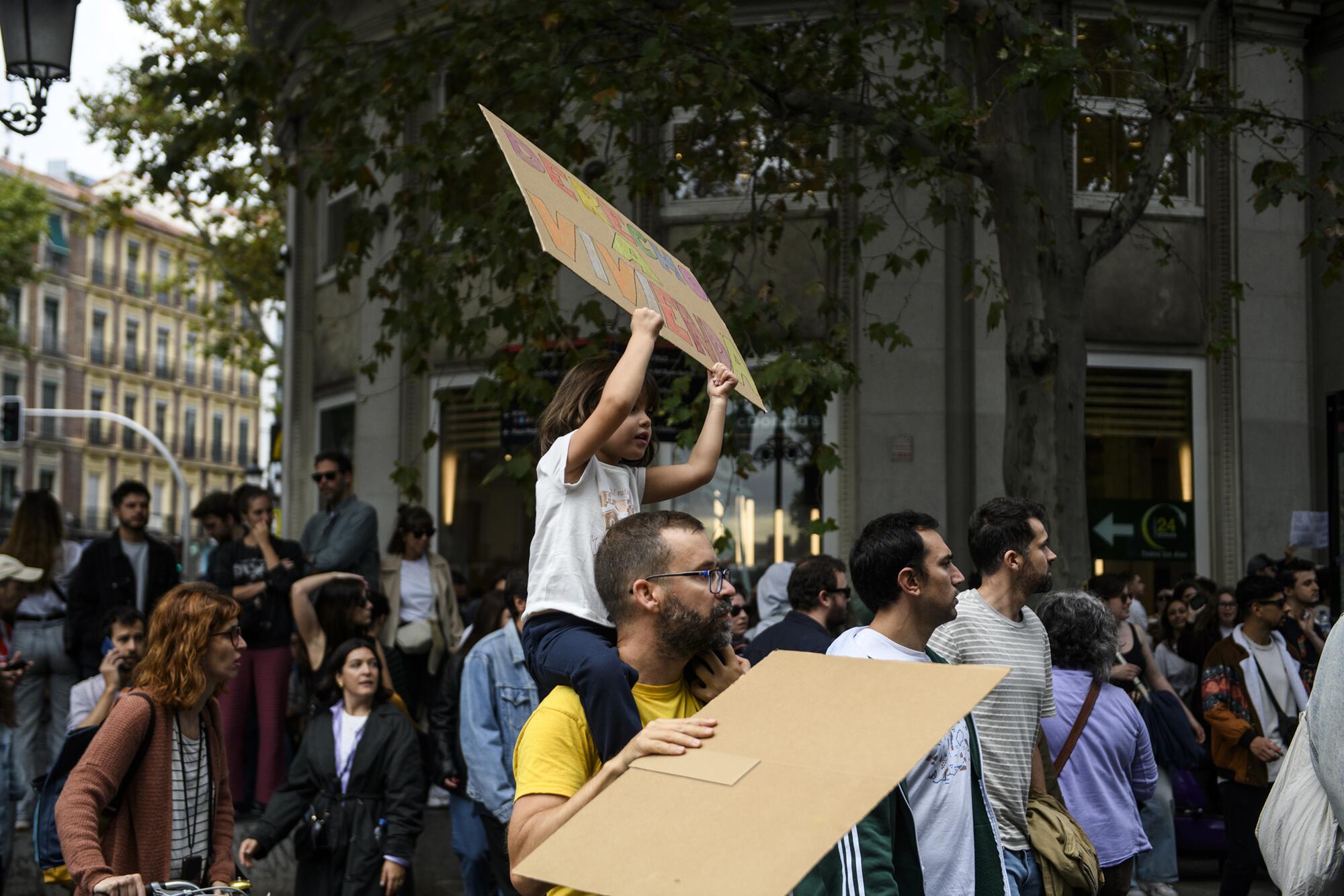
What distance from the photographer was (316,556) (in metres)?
10.1

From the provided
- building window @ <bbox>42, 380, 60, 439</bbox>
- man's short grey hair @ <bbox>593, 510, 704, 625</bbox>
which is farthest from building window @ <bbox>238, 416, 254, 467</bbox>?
man's short grey hair @ <bbox>593, 510, 704, 625</bbox>

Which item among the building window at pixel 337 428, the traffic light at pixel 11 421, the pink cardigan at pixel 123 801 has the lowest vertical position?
the pink cardigan at pixel 123 801

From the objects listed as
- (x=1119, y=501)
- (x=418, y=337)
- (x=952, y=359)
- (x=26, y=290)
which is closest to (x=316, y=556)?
(x=418, y=337)

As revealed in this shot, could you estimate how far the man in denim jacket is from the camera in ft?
24.7

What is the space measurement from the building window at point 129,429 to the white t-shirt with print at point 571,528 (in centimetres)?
8503

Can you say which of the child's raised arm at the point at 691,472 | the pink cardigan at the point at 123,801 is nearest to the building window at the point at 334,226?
the pink cardigan at the point at 123,801

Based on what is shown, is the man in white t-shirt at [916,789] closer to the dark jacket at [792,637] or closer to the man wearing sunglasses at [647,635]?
the man wearing sunglasses at [647,635]

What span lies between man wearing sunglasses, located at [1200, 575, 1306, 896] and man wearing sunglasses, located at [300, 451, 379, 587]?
548cm

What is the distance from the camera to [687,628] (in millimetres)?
3361

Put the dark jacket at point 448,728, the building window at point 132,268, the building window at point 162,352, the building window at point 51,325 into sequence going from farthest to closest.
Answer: the building window at point 162,352 < the building window at point 132,268 < the building window at point 51,325 < the dark jacket at point 448,728

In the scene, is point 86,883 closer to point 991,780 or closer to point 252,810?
point 991,780

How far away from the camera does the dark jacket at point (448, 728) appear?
8.42m

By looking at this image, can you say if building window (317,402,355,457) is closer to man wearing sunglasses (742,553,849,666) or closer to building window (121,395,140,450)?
man wearing sunglasses (742,553,849,666)

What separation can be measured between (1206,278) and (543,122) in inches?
332
